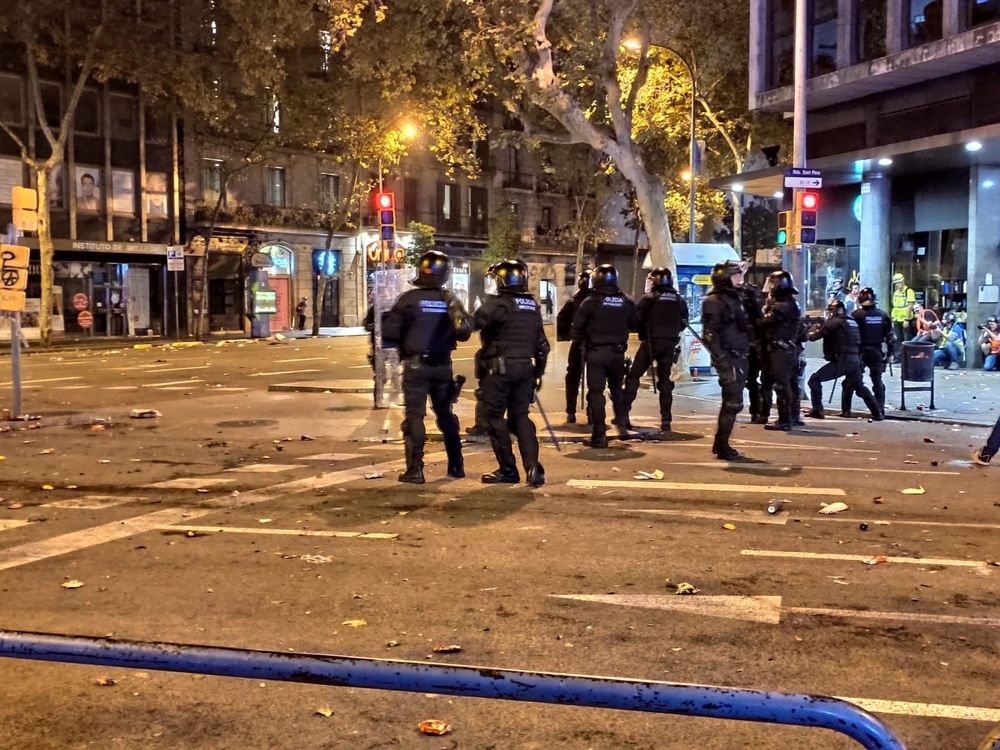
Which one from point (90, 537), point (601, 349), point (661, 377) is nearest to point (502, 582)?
point (90, 537)

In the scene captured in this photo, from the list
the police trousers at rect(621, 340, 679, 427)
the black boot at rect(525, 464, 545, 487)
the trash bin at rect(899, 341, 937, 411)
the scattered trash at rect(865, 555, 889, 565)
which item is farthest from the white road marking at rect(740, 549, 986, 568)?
the trash bin at rect(899, 341, 937, 411)

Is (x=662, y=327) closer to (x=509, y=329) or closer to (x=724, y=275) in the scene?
(x=724, y=275)

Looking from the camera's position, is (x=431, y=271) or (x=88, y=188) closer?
(x=431, y=271)

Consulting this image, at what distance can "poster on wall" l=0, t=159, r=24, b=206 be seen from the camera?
33.9m

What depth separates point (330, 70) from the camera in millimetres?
38219

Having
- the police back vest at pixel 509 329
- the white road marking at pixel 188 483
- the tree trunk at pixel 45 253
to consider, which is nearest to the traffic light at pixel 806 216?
the police back vest at pixel 509 329

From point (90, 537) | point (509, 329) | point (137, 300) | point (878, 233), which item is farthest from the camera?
point (137, 300)

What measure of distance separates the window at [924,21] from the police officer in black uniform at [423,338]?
46.2 feet

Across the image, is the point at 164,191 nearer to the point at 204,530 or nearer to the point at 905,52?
the point at 905,52

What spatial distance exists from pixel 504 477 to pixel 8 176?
103 feet

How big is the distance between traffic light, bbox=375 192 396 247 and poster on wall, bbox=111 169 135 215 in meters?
25.3

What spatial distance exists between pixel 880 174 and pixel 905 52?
17.0 ft

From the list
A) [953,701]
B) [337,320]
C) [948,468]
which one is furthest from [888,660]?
[337,320]

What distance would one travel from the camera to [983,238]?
2136cm
